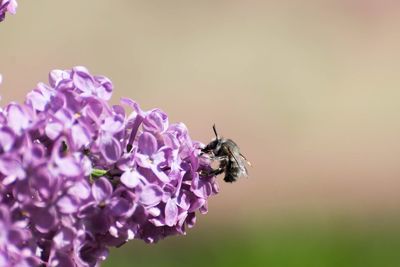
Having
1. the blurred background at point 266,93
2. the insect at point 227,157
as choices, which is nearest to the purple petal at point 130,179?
the insect at point 227,157

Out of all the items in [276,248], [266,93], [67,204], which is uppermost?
[266,93]

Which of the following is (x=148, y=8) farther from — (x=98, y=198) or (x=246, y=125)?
(x=98, y=198)

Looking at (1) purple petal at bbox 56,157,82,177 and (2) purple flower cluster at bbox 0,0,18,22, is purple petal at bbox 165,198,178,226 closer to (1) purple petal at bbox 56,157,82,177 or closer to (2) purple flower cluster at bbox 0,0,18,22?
(1) purple petal at bbox 56,157,82,177

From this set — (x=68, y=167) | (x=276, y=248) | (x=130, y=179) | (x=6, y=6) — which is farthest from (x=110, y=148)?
(x=276, y=248)

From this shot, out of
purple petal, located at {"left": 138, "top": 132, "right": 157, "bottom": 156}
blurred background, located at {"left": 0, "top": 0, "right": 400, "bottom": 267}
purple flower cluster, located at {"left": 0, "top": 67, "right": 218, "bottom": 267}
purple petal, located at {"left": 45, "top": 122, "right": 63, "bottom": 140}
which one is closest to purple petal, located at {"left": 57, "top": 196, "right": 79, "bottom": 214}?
purple flower cluster, located at {"left": 0, "top": 67, "right": 218, "bottom": 267}

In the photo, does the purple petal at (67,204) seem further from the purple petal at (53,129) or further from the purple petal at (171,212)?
the purple petal at (171,212)

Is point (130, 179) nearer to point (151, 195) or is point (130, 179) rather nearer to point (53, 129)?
point (151, 195)
